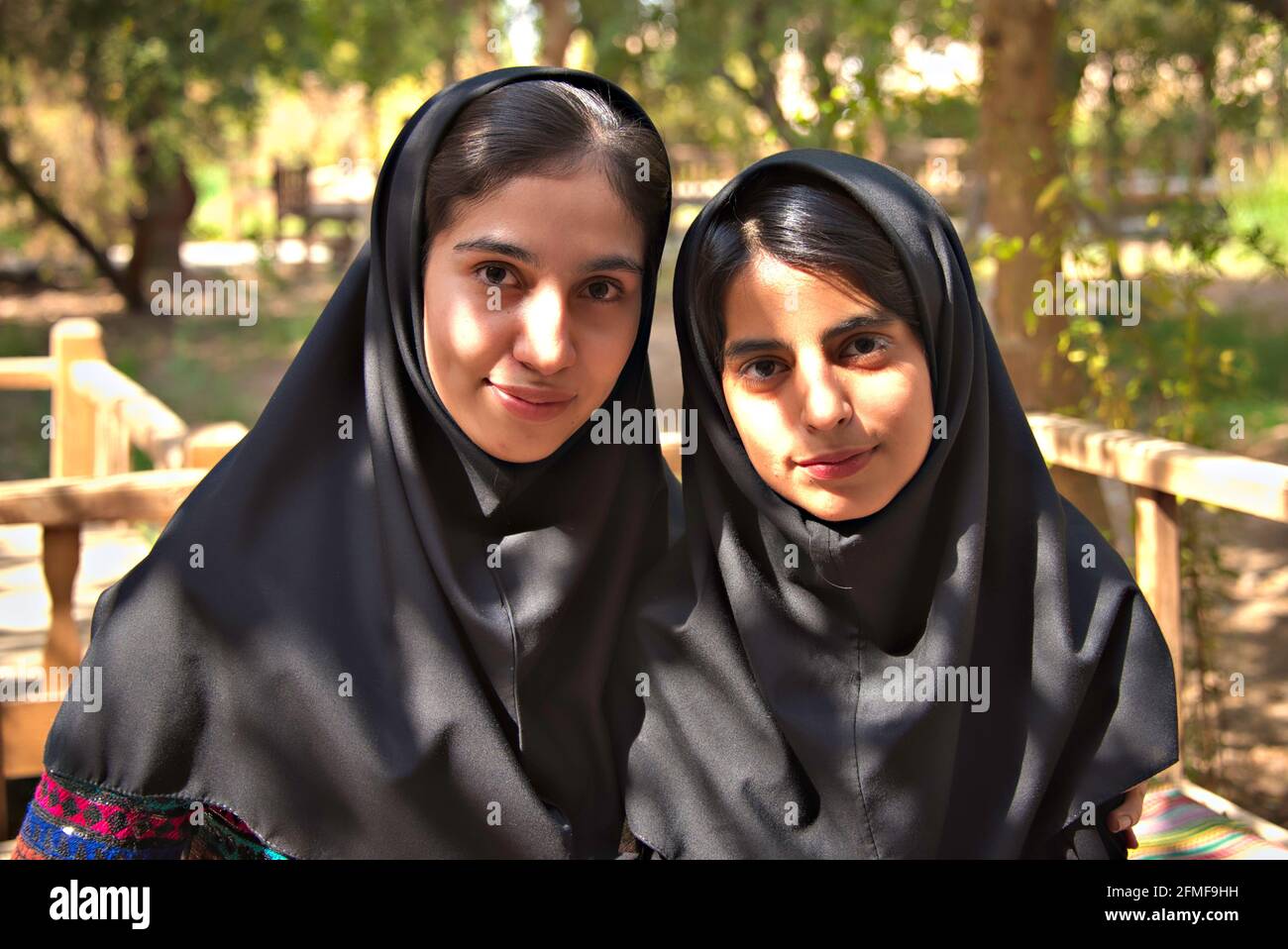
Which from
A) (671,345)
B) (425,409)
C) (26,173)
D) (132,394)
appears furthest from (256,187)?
(425,409)

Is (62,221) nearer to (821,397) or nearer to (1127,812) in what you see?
(821,397)

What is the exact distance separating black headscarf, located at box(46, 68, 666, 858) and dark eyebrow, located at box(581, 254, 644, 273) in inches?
5.2

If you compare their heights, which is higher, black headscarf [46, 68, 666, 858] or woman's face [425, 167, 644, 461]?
woman's face [425, 167, 644, 461]

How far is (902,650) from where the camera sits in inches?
80.0

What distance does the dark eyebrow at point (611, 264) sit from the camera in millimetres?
1965

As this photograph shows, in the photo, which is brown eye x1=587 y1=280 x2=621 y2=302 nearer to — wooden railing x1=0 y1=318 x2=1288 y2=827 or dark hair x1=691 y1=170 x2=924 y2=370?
dark hair x1=691 y1=170 x2=924 y2=370

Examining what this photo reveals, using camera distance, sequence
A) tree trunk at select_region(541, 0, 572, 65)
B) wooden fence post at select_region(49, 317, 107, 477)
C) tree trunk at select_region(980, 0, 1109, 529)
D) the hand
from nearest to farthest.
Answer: the hand
tree trunk at select_region(980, 0, 1109, 529)
wooden fence post at select_region(49, 317, 107, 477)
tree trunk at select_region(541, 0, 572, 65)

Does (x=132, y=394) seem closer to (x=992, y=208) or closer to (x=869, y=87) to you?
(x=869, y=87)

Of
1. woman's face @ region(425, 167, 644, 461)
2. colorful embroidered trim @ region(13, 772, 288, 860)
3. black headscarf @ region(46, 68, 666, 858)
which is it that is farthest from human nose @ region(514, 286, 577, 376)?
colorful embroidered trim @ region(13, 772, 288, 860)

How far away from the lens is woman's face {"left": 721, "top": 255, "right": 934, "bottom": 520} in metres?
1.90

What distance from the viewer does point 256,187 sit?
1096 inches

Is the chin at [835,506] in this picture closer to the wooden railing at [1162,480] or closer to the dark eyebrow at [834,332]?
the dark eyebrow at [834,332]

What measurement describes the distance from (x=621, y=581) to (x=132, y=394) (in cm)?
Answer: 261

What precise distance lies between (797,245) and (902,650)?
0.60 m
